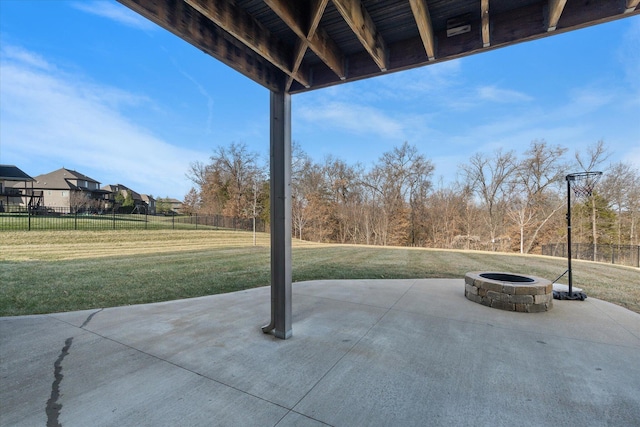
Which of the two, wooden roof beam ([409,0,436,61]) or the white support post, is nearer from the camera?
wooden roof beam ([409,0,436,61])

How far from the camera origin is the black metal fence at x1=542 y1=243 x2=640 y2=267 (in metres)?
11.9

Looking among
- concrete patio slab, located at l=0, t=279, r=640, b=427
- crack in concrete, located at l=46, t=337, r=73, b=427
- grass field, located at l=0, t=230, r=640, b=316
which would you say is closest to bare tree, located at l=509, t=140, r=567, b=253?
grass field, located at l=0, t=230, r=640, b=316

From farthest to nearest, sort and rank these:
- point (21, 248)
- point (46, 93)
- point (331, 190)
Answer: point (331, 190) < point (46, 93) < point (21, 248)

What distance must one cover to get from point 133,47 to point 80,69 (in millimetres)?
8957

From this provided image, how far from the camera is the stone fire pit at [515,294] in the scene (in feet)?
12.9

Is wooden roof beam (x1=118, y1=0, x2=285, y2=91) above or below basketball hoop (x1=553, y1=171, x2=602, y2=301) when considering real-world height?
above

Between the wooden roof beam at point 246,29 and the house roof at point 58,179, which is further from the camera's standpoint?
the house roof at point 58,179

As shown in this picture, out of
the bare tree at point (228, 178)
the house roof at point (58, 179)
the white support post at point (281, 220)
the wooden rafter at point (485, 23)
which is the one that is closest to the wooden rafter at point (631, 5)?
the wooden rafter at point (485, 23)

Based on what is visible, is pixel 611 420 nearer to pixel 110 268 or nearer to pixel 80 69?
pixel 110 268

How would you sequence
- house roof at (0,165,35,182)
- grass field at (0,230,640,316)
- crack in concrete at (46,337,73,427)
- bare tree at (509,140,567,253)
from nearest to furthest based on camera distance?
crack in concrete at (46,337,73,427), grass field at (0,230,640,316), bare tree at (509,140,567,253), house roof at (0,165,35,182)

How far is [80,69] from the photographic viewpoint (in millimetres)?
16969

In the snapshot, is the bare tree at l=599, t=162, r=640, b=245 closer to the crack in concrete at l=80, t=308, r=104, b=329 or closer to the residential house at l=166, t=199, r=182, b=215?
the crack in concrete at l=80, t=308, r=104, b=329

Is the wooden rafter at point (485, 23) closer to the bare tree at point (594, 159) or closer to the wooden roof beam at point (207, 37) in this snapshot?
the wooden roof beam at point (207, 37)

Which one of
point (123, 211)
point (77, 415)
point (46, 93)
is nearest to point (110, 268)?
point (77, 415)
